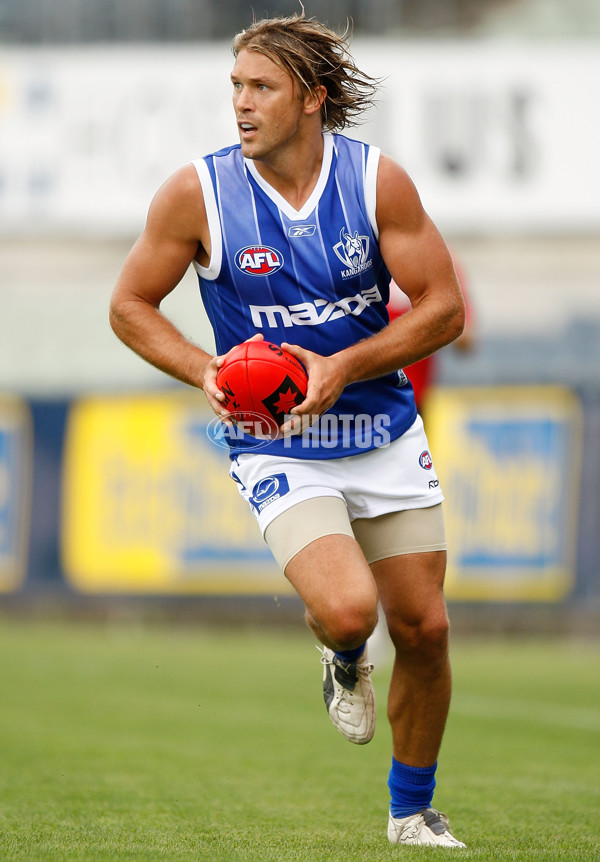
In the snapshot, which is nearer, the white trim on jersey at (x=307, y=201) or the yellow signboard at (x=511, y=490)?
the white trim on jersey at (x=307, y=201)

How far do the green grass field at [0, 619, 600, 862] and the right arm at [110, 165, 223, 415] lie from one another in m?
1.58

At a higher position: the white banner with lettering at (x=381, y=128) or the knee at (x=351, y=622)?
the white banner with lettering at (x=381, y=128)

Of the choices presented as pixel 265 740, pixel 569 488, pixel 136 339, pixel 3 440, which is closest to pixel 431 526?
pixel 136 339

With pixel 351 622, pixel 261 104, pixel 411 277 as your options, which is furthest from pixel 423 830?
pixel 261 104

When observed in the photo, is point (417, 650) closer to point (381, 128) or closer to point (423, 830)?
point (423, 830)

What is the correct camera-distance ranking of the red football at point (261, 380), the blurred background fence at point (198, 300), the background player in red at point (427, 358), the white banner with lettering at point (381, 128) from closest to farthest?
the red football at point (261, 380)
the background player in red at point (427, 358)
the blurred background fence at point (198, 300)
the white banner with lettering at point (381, 128)

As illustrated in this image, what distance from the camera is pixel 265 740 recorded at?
733 centimetres

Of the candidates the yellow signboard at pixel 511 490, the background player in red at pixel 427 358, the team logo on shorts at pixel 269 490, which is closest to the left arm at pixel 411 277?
the team logo on shorts at pixel 269 490

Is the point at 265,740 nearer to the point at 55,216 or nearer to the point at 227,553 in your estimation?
the point at 227,553

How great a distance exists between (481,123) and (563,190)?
1492 mm

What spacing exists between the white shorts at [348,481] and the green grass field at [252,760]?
1.11m

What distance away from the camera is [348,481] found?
478cm

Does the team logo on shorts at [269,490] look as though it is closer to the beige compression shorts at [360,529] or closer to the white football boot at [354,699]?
the beige compression shorts at [360,529]

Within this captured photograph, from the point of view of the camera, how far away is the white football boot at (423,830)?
4664 millimetres
